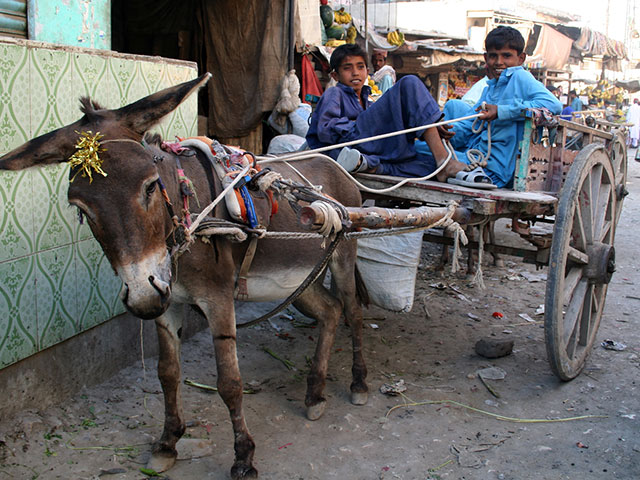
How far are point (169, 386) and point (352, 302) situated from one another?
1.34 m

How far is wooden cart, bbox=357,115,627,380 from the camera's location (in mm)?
3543

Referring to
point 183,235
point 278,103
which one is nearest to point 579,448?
point 183,235

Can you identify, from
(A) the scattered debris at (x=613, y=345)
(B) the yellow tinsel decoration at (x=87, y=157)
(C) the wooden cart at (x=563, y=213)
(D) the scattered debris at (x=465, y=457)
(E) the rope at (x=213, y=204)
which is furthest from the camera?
(A) the scattered debris at (x=613, y=345)

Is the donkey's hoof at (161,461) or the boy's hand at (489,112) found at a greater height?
the boy's hand at (489,112)

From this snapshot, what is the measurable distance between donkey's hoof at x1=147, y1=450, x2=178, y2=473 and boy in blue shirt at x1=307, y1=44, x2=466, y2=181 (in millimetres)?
1954

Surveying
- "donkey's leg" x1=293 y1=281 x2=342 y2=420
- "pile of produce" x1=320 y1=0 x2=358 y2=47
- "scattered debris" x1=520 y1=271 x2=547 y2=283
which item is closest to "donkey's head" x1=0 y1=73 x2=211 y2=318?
"donkey's leg" x1=293 y1=281 x2=342 y2=420

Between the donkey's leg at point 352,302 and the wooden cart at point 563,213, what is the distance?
498mm

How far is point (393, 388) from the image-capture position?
3.93 metres

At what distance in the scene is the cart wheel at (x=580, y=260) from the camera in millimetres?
3557

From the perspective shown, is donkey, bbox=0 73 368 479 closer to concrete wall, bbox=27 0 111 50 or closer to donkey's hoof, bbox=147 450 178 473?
donkey's hoof, bbox=147 450 178 473

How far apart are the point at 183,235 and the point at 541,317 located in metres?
4.13

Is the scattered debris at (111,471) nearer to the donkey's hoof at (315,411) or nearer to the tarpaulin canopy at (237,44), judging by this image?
the donkey's hoof at (315,411)

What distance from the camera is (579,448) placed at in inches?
127

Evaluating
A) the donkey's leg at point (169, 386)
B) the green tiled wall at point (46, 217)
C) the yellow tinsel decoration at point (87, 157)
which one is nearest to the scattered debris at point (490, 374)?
the donkey's leg at point (169, 386)
